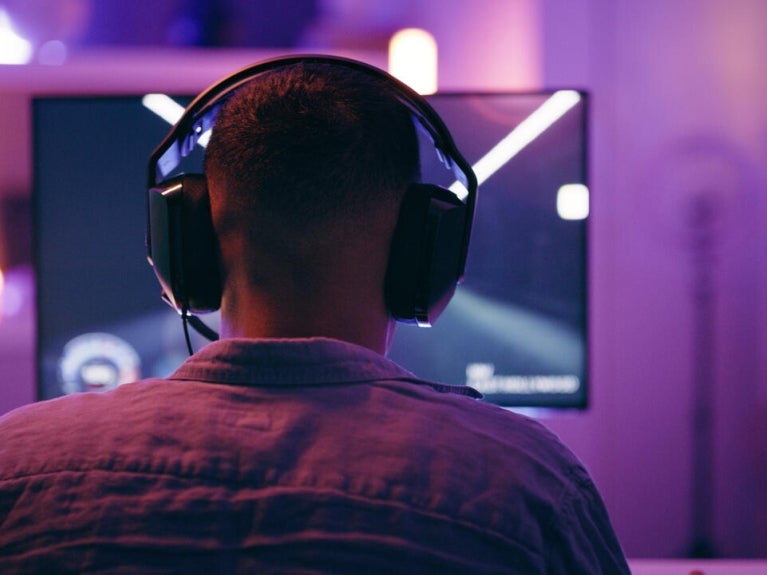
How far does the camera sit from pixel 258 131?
0.77 m

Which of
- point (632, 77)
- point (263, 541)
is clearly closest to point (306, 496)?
point (263, 541)

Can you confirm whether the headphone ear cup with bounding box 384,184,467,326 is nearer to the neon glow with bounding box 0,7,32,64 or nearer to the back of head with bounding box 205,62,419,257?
the back of head with bounding box 205,62,419,257

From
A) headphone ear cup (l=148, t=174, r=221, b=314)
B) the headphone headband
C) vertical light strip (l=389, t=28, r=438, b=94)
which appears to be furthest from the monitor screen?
headphone ear cup (l=148, t=174, r=221, b=314)

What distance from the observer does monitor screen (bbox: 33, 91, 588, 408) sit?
2008 millimetres

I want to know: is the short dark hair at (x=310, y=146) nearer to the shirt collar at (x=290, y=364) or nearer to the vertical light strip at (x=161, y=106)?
the shirt collar at (x=290, y=364)

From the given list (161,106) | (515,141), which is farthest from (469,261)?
(161,106)

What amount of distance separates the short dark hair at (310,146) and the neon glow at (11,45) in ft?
6.15

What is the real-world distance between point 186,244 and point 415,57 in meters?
1.61

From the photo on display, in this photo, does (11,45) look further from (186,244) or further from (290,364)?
(290,364)

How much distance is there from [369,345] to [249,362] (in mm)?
139

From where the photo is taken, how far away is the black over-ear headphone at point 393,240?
2.82 feet

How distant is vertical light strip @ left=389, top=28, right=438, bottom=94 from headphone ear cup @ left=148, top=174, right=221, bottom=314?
149 centimetres

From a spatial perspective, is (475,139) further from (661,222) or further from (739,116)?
(739,116)

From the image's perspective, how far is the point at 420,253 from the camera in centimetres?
88
